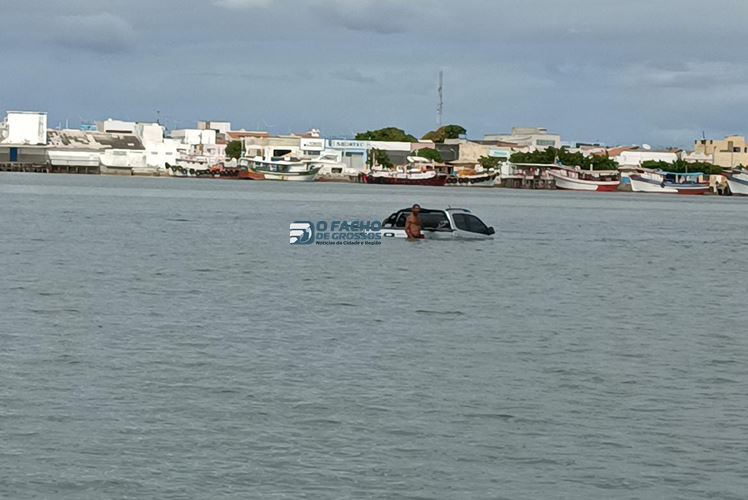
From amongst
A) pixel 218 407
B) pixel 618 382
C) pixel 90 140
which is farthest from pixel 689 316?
pixel 90 140

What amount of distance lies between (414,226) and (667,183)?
454 feet

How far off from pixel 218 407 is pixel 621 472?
4.42m

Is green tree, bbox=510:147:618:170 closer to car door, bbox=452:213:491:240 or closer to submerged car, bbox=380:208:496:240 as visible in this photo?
car door, bbox=452:213:491:240

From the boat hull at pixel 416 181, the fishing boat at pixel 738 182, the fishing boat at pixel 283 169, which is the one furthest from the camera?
the fishing boat at pixel 283 169

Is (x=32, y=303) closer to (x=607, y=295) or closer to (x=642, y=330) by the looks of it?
(x=642, y=330)

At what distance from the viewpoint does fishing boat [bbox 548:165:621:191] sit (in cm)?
18012

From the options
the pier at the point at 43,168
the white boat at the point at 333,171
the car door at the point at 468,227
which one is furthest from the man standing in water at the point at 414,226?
the pier at the point at 43,168

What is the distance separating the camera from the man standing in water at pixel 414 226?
44000 millimetres

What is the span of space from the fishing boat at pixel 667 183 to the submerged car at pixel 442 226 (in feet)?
435

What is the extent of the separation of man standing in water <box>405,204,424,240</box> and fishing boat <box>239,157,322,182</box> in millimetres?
141281

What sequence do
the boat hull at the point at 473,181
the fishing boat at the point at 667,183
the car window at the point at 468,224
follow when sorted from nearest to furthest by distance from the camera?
the car window at the point at 468,224 → the fishing boat at the point at 667,183 → the boat hull at the point at 473,181

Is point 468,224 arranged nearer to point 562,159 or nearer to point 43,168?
point 562,159

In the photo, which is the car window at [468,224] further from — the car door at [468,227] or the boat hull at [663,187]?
the boat hull at [663,187]

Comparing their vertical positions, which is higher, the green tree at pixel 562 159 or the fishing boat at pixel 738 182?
the green tree at pixel 562 159
